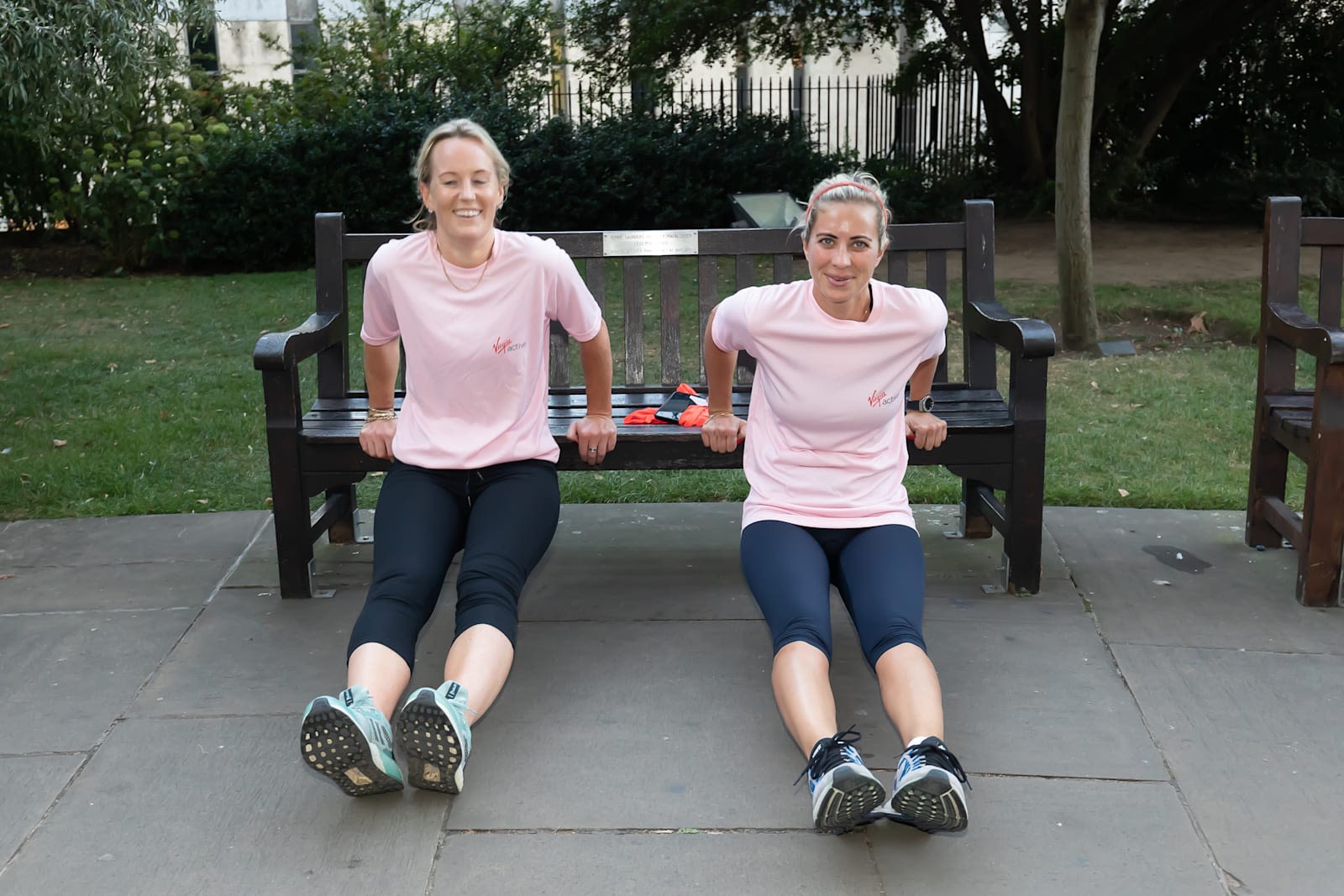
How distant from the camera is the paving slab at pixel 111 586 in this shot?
452 cm

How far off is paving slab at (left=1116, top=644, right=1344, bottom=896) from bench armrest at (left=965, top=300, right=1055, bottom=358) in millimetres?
952

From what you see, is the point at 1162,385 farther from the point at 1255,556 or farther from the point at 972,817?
the point at 972,817

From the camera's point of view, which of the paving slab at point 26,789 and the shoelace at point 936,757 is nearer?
the shoelace at point 936,757

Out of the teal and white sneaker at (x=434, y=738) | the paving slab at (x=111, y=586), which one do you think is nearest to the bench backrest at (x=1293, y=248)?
the teal and white sneaker at (x=434, y=738)

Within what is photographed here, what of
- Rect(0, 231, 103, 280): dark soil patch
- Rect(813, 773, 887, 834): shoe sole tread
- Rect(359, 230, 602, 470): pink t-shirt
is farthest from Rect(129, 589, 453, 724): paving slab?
Rect(0, 231, 103, 280): dark soil patch

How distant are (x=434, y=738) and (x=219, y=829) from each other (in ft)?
1.87

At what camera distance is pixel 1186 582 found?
15.1ft

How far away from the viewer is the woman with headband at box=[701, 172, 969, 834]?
10.9ft

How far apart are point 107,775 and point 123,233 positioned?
1128 centimetres

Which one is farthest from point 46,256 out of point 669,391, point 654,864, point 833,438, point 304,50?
point 654,864

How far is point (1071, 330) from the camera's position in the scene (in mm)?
9047

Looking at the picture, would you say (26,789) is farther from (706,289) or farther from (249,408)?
(249,408)

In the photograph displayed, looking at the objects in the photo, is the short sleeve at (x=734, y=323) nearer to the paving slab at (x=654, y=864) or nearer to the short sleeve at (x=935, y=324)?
the short sleeve at (x=935, y=324)

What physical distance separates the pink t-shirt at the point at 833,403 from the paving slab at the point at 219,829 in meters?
1.21
